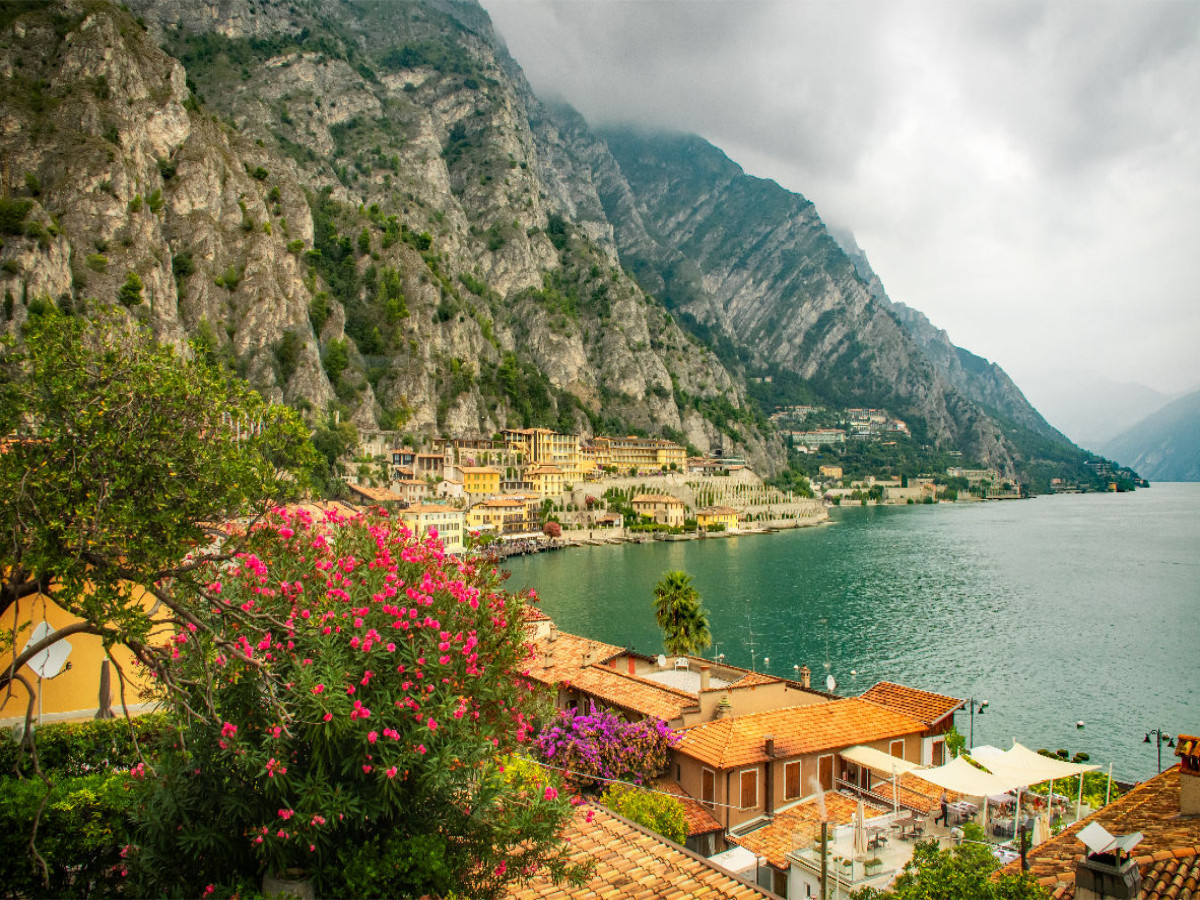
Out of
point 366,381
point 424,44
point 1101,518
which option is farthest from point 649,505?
point 424,44

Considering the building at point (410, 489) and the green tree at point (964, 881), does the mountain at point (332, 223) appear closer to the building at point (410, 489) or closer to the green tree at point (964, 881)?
the green tree at point (964, 881)

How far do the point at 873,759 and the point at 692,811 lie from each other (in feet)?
12.8

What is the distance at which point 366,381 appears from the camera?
101 m

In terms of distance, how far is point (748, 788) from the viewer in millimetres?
14234

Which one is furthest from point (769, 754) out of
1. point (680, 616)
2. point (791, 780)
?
point (680, 616)

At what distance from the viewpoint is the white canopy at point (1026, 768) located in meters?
12.6

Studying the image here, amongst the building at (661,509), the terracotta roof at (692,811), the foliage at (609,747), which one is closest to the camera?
the terracotta roof at (692,811)

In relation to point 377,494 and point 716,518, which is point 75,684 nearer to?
point 377,494

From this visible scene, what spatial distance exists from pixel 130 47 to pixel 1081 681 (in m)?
111

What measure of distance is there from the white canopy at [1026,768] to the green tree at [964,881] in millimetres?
6255

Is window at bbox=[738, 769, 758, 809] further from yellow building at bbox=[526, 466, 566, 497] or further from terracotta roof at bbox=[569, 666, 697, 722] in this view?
yellow building at bbox=[526, 466, 566, 497]

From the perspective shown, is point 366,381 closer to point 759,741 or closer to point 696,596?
point 696,596

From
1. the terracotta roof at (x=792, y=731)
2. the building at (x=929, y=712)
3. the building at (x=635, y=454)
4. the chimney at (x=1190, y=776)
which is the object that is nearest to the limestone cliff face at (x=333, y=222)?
the building at (x=635, y=454)

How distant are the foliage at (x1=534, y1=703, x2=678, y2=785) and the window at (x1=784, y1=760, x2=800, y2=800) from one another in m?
2.33
